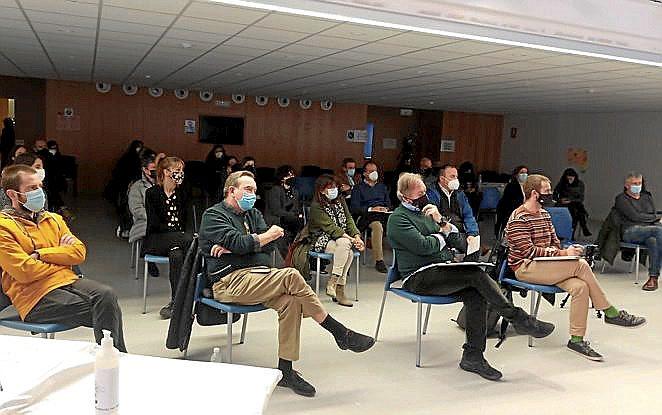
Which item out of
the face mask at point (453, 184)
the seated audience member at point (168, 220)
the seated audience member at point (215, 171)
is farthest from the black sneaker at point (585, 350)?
the seated audience member at point (215, 171)

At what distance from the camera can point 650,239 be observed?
616 cm

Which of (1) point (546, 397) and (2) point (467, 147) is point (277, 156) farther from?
(1) point (546, 397)

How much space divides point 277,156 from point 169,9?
Answer: 29.3 ft

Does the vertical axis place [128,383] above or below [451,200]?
below

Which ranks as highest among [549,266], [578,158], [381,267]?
[578,158]

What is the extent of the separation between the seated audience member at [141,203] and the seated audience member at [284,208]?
1.14 metres

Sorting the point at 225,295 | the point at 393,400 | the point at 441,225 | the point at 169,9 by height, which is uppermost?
the point at 169,9

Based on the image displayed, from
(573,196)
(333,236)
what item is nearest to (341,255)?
(333,236)

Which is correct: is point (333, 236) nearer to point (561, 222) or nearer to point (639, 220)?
point (561, 222)

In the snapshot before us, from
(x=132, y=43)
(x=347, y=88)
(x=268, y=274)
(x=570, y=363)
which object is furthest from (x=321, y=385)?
(x=347, y=88)

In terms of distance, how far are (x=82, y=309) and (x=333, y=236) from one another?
2.52 m

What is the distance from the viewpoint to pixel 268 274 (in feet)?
10.8

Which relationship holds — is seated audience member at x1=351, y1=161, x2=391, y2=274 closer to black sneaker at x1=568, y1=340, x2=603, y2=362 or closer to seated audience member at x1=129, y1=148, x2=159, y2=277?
seated audience member at x1=129, y1=148, x2=159, y2=277

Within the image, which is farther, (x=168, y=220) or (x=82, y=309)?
(x=168, y=220)
